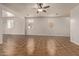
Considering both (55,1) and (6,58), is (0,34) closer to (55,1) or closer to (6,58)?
(6,58)

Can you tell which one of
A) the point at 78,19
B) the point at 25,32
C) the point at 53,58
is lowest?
the point at 53,58

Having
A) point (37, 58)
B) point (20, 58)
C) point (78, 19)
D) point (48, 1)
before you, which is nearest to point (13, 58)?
point (20, 58)

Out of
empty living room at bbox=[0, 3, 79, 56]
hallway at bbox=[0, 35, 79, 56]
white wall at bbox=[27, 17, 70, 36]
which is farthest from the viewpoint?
white wall at bbox=[27, 17, 70, 36]

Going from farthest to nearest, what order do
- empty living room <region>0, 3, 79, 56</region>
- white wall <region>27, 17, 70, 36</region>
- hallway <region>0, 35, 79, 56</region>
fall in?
white wall <region>27, 17, 70, 36</region> < hallway <region>0, 35, 79, 56</region> < empty living room <region>0, 3, 79, 56</region>

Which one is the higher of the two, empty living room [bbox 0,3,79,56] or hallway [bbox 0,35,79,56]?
empty living room [bbox 0,3,79,56]

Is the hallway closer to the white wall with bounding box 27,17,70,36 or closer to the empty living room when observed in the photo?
the empty living room

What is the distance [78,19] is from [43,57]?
2.08 m

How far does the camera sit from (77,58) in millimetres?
1225

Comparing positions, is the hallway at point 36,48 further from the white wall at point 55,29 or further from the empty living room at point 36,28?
the white wall at point 55,29

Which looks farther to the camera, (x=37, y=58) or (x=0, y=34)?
(x=0, y=34)

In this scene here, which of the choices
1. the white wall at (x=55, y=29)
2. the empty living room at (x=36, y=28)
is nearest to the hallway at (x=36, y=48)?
the empty living room at (x=36, y=28)

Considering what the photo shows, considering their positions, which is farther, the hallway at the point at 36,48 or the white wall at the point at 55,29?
the white wall at the point at 55,29

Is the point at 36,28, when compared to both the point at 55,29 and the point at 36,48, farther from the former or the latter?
the point at 36,48

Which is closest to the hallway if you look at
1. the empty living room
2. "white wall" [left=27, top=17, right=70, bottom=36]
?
the empty living room
